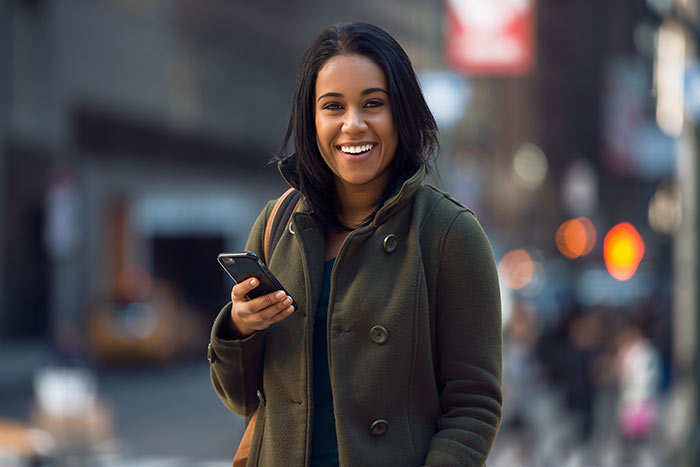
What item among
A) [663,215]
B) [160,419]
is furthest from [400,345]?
[663,215]

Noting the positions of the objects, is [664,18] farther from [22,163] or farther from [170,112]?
[170,112]

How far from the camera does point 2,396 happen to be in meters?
19.6

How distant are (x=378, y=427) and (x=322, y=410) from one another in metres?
0.15

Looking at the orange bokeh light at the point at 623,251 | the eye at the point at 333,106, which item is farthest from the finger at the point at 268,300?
the orange bokeh light at the point at 623,251

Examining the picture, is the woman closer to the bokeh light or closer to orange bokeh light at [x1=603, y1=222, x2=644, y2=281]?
orange bokeh light at [x1=603, y1=222, x2=644, y2=281]

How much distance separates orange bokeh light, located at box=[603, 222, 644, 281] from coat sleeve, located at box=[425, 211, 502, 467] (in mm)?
10135

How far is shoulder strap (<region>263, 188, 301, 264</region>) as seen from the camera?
261 centimetres

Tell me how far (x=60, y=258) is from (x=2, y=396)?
8.99ft

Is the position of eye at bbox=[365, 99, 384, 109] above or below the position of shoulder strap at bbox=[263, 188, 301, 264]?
above

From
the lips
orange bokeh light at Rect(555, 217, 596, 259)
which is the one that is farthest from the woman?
orange bokeh light at Rect(555, 217, 596, 259)

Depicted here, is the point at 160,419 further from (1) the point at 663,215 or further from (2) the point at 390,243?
(2) the point at 390,243

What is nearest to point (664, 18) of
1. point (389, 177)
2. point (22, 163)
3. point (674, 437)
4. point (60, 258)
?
point (674, 437)

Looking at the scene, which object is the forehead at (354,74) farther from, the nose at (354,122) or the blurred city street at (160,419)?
the blurred city street at (160,419)

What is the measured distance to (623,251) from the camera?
12.3 metres
